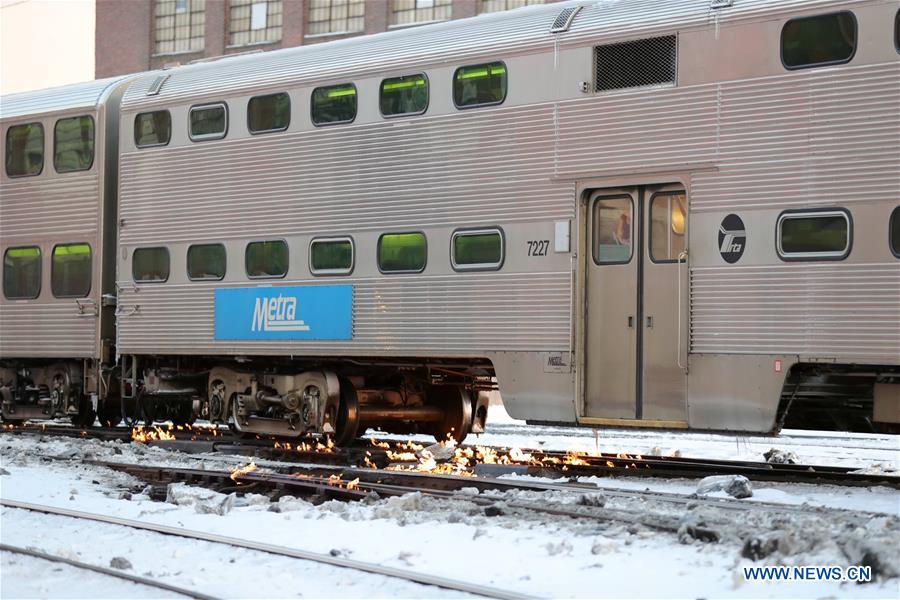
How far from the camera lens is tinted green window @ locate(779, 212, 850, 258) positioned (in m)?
11.0

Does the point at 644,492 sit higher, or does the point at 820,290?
the point at 820,290

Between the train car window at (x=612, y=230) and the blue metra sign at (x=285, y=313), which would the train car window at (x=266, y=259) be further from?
the train car window at (x=612, y=230)

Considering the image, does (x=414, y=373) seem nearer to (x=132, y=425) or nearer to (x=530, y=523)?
(x=132, y=425)

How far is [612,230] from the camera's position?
12.4 meters

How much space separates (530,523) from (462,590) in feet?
7.48

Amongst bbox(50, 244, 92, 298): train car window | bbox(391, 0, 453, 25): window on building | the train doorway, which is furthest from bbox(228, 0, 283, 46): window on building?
the train doorway

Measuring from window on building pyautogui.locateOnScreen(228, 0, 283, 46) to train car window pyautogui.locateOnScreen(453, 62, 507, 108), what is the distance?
25.9 metres

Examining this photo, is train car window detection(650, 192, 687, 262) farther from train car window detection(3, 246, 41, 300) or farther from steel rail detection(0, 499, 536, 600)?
train car window detection(3, 246, 41, 300)

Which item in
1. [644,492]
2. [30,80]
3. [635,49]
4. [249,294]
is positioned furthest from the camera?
[30,80]

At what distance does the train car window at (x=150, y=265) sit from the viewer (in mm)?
16078

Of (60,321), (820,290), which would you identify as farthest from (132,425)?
(820,290)

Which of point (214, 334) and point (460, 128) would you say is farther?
point (214, 334)

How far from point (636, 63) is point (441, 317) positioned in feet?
11.5

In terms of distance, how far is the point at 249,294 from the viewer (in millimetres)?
15070
